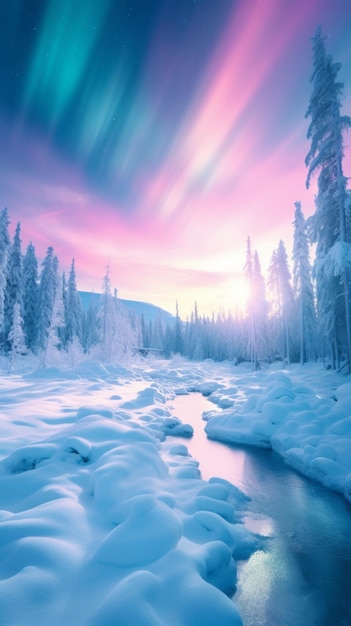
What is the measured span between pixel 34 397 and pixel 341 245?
13872mm

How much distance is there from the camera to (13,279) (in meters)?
30.0

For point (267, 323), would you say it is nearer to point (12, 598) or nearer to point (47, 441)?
point (47, 441)

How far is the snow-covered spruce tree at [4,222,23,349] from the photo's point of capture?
2939 cm

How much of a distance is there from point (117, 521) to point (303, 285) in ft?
102

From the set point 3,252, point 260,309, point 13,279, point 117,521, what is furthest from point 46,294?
point 117,521

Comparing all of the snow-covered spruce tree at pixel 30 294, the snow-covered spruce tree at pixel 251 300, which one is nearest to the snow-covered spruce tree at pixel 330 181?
the snow-covered spruce tree at pixel 251 300

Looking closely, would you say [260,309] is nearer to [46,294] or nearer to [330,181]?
[330,181]

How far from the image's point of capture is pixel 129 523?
332cm

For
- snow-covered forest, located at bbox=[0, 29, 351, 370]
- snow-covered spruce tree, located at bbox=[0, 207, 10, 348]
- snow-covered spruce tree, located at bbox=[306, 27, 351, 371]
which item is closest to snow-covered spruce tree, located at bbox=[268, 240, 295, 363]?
snow-covered forest, located at bbox=[0, 29, 351, 370]

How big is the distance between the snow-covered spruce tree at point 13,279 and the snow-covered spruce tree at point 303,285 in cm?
3100

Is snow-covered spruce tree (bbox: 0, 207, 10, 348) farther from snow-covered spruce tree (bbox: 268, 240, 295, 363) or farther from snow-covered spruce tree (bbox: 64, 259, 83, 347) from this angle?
snow-covered spruce tree (bbox: 268, 240, 295, 363)

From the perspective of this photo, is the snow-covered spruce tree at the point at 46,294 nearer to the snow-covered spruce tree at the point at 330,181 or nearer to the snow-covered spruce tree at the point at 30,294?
the snow-covered spruce tree at the point at 30,294

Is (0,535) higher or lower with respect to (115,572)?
higher

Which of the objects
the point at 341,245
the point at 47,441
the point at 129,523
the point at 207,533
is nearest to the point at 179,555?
the point at 129,523
